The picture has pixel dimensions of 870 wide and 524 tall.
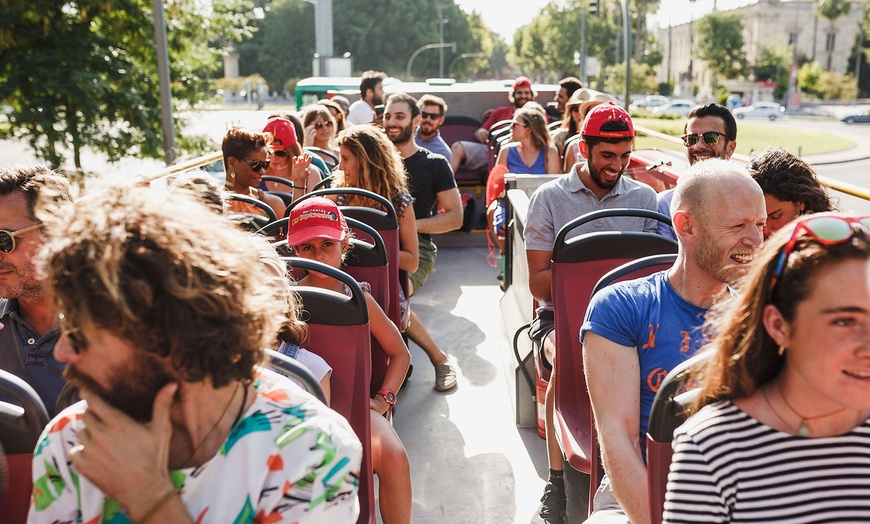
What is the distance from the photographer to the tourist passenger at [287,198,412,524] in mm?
2820

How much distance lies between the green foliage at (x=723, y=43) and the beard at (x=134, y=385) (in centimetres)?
7048

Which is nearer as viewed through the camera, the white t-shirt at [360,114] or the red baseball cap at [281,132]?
the red baseball cap at [281,132]

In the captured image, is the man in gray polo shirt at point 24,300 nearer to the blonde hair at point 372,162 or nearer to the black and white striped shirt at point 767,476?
the black and white striped shirt at point 767,476

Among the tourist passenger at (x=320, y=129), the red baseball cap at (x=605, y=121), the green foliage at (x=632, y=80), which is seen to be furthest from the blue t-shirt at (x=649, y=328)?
the green foliage at (x=632, y=80)

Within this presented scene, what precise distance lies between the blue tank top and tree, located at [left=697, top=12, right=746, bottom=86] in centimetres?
6476

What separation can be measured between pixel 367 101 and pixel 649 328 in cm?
758

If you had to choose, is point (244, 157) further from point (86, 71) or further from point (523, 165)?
point (86, 71)

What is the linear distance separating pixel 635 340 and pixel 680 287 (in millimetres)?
212

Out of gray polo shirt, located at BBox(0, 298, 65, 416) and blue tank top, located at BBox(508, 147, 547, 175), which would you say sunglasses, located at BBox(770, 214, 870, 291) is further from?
blue tank top, located at BBox(508, 147, 547, 175)

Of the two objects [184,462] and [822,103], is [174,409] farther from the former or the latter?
[822,103]

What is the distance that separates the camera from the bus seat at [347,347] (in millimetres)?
2475

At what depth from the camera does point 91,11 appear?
30.9ft

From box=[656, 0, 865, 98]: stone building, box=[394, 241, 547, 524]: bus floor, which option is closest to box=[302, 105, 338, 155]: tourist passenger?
box=[394, 241, 547, 524]: bus floor

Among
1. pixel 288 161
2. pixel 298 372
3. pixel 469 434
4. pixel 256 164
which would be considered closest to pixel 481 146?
pixel 288 161
